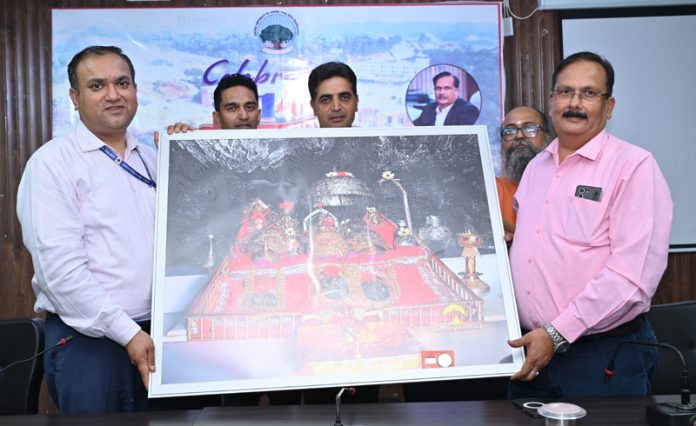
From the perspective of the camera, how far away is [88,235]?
2150mm

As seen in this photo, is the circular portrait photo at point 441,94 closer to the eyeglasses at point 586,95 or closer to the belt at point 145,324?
the eyeglasses at point 586,95

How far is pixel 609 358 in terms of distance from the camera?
81.4 inches

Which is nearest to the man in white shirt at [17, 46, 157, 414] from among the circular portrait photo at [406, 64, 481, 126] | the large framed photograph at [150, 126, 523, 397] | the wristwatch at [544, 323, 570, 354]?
the large framed photograph at [150, 126, 523, 397]

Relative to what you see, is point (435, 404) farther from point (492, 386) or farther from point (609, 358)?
point (492, 386)

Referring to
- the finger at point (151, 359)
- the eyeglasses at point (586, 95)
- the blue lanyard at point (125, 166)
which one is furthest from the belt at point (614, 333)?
the blue lanyard at point (125, 166)

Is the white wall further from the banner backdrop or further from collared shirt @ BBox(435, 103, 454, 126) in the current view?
collared shirt @ BBox(435, 103, 454, 126)

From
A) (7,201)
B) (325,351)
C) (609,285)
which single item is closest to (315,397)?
(325,351)

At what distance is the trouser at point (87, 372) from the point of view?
83.4 inches

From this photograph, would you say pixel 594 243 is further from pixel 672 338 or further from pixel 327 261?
pixel 327 261

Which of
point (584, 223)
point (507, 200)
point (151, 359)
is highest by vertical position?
point (507, 200)

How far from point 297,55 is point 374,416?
256 centimetres

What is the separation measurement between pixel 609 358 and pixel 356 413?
822 mm

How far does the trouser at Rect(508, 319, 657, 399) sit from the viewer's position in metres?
2.05

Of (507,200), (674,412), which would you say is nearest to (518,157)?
(507,200)
